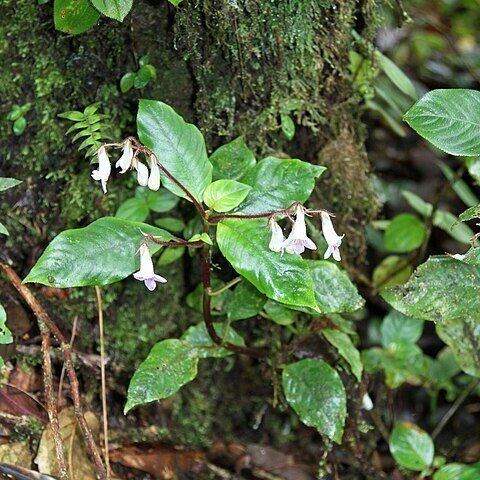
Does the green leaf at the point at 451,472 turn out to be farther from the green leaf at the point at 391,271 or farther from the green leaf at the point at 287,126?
the green leaf at the point at 287,126

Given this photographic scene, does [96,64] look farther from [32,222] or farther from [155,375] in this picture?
[155,375]

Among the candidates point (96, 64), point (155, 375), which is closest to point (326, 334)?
point (155, 375)

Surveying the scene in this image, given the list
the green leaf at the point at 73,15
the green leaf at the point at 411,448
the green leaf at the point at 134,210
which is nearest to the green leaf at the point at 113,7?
the green leaf at the point at 73,15

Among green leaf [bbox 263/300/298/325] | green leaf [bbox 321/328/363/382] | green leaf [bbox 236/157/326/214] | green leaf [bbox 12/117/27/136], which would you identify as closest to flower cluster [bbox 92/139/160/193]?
green leaf [bbox 236/157/326/214]

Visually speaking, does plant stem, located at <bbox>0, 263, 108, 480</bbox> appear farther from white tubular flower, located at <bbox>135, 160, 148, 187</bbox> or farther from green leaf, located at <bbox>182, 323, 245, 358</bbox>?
white tubular flower, located at <bbox>135, 160, 148, 187</bbox>

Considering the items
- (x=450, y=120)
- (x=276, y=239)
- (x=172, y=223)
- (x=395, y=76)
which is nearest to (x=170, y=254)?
(x=172, y=223)

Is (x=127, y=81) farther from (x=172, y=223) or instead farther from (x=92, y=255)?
(x=92, y=255)
